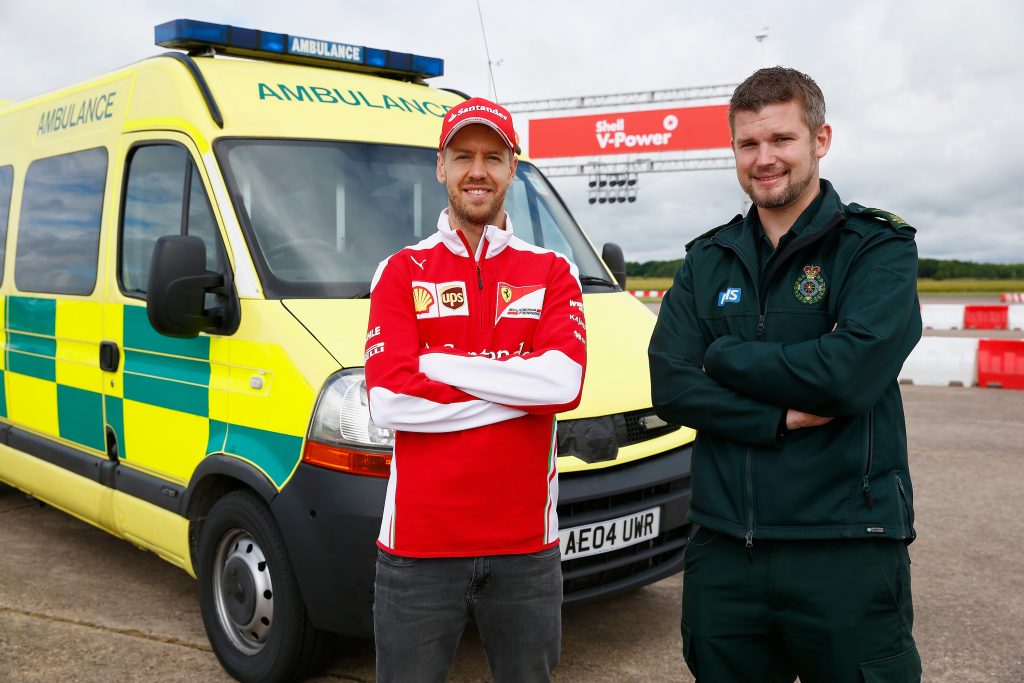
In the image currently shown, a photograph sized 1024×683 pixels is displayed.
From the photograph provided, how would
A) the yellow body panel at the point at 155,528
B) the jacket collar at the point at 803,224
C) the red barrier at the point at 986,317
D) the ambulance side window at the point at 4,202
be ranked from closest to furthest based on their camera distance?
the jacket collar at the point at 803,224
the yellow body panel at the point at 155,528
the ambulance side window at the point at 4,202
the red barrier at the point at 986,317

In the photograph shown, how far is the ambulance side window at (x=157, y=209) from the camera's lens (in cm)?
359

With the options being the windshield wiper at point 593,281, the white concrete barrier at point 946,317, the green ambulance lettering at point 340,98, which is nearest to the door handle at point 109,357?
the green ambulance lettering at point 340,98

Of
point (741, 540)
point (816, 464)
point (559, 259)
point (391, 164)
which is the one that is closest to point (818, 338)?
point (816, 464)

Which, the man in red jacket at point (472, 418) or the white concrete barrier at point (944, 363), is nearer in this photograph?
the man in red jacket at point (472, 418)

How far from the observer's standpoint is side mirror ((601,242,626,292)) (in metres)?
4.64

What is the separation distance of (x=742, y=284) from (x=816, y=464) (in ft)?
1.49

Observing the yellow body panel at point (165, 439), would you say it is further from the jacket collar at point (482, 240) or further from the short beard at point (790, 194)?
the short beard at point (790, 194)

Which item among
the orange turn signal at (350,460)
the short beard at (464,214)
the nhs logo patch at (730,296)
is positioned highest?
the short beard at (464,214)

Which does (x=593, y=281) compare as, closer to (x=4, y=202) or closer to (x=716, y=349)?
(x=716, y=349)

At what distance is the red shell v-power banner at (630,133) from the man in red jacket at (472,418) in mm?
25175

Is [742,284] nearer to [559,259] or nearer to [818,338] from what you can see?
[818,338]

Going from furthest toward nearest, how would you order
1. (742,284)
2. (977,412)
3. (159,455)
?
(977,412) → (159,455) → (742,284)

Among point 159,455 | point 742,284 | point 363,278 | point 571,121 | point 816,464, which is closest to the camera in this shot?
point 816,464

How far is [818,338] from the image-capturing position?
2.07m
